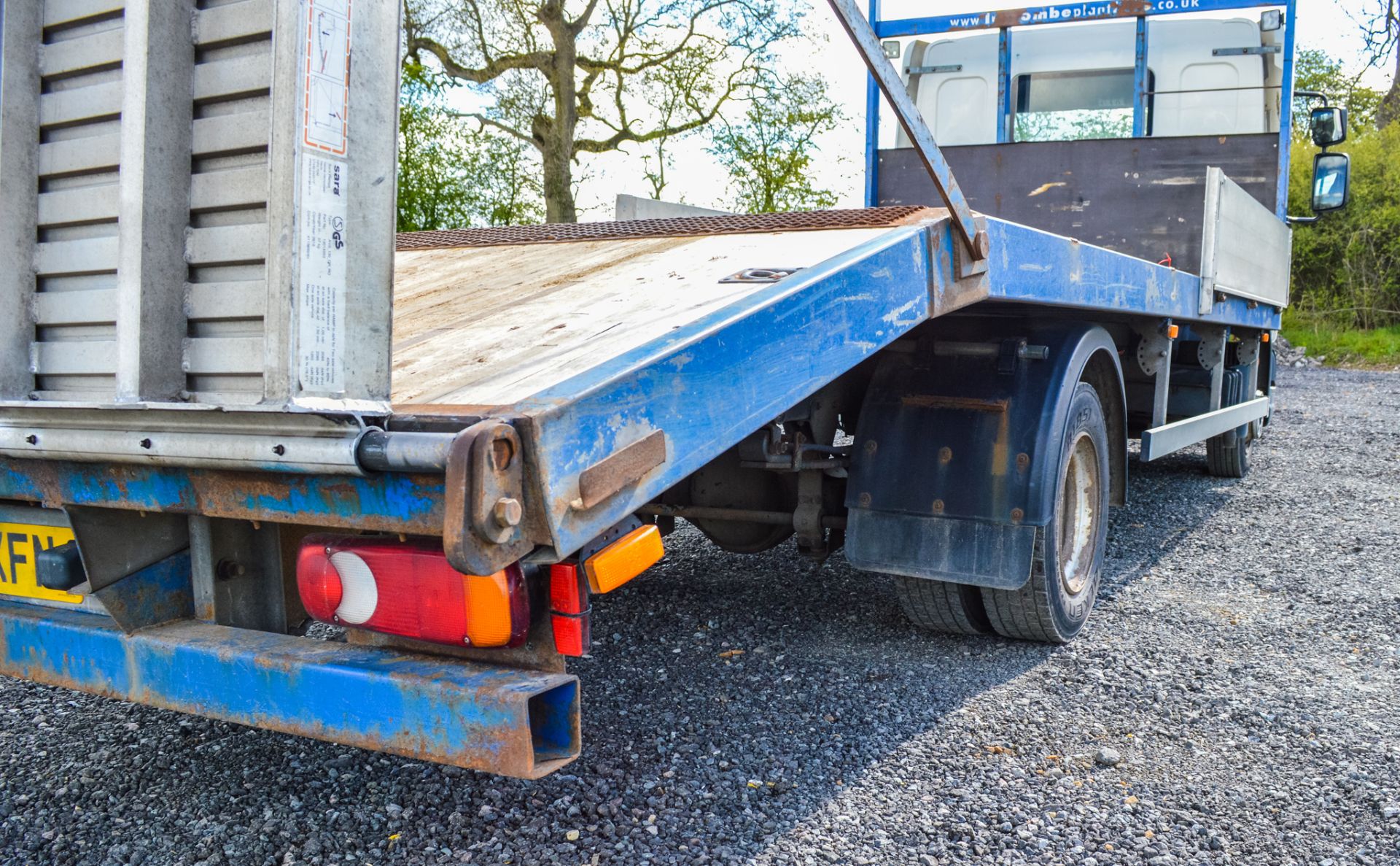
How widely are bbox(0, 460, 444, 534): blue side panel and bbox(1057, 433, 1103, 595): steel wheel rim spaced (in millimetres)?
2442

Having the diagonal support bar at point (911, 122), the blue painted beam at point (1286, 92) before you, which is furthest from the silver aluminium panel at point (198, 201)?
the blue painted beam at point (1286, 92)

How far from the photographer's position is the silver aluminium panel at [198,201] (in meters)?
1.63

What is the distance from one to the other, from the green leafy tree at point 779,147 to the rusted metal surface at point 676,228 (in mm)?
14719

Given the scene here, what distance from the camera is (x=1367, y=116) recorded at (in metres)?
24.7

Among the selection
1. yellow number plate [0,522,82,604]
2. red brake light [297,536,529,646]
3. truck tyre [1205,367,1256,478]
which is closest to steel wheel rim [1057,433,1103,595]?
red brake light [297,536,529,646]

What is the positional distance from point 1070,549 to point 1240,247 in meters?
2.52

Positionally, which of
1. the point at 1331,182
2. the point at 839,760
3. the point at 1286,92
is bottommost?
the point at 839,760

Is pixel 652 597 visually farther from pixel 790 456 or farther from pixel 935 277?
pixel 935 277

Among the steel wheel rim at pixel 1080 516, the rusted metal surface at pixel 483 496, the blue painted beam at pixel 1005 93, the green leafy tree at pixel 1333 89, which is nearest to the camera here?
the rusted metal surface at pixel 483 496

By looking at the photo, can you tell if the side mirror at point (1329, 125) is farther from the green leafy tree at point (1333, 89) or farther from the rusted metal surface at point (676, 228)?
the green leafy tree at point (1333, 89)

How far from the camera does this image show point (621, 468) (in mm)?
1658

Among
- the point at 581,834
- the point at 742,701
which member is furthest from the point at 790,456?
the point at 581,834

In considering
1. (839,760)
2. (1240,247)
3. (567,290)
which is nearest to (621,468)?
(567,290)

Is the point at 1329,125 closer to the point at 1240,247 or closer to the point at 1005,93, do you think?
the point at 1240,247
